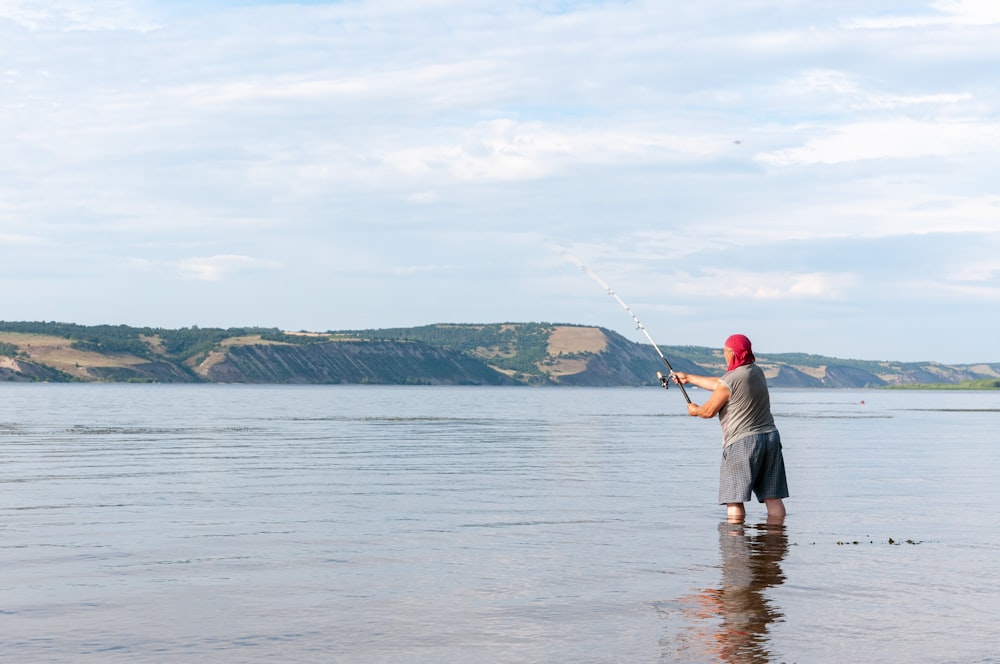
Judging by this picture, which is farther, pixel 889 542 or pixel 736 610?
→ pixel 889 542

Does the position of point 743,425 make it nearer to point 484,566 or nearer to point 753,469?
point 753,469

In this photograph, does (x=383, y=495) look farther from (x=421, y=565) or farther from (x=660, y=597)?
(x=660, y=597)

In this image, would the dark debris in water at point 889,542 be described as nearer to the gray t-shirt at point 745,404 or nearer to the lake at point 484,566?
the lake at point 484,566

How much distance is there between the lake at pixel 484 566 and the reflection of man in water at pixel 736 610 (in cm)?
4

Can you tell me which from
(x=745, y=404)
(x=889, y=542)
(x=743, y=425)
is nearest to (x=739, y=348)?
(x=745, y=404)

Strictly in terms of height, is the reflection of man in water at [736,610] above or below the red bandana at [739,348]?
below

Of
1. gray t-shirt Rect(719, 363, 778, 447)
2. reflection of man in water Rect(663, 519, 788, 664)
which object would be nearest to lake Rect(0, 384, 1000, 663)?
reflection of man in water Rect(663, 519, 788, 664)

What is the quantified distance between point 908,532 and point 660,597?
7240 mm

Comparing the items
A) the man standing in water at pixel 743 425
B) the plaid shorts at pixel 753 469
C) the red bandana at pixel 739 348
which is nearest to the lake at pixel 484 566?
the plaid shorts at pixel 753 469

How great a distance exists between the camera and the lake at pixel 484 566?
9438 millimetres

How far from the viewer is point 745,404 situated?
50.4 feet

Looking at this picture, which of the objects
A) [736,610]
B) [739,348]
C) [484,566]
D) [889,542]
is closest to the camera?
[736,610]

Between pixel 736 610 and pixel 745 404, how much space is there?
5110 mm

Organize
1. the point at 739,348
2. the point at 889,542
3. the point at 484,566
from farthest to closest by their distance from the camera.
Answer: the point at 889,542 → the point at 739,348 → the point at 484,566
